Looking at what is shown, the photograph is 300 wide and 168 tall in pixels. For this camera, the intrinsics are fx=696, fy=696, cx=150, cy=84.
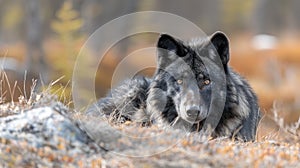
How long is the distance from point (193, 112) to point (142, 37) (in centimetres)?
4462

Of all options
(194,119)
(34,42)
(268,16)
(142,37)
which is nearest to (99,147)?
(194,119)

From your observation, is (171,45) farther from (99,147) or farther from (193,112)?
(99,147)

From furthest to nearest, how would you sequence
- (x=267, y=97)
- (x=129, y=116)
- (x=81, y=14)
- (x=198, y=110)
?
(x=81, y=14), (x=267, y=97), (x=129, y=116), (x=198, y=110)

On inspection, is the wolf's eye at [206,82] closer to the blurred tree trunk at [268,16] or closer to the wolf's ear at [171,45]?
the wolf's ear at [171,45]

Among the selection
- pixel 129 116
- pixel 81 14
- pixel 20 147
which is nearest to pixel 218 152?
pixel 20 147

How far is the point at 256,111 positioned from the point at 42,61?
94.0 ft

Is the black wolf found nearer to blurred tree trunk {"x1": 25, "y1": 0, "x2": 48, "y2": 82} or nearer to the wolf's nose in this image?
the wolf's nose

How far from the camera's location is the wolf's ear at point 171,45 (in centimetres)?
943

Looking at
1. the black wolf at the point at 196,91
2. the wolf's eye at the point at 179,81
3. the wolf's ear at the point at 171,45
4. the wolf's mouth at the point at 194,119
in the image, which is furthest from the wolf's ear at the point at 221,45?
the wolf's mouth at the point at 194,119

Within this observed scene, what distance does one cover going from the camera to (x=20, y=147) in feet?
23.0

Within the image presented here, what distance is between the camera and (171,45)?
9.55 m

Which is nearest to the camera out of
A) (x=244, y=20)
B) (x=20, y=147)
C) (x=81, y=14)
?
(x=20, y=147)

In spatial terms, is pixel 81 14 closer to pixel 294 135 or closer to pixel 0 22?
pixel 0 22

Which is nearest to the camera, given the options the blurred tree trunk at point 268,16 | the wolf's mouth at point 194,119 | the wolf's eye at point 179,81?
the wolf's mouth at point 194,119
